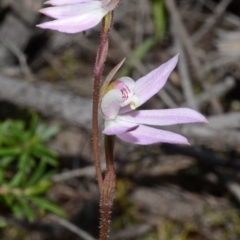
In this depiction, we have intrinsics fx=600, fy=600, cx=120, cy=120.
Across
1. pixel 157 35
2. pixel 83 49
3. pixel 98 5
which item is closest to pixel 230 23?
pixel 157 35

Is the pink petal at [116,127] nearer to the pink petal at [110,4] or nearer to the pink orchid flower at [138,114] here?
the pink orchid flower at [138,114]

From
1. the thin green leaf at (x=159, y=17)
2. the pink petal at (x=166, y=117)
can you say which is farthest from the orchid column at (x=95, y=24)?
the thin green leaf at (x=159, y=17)

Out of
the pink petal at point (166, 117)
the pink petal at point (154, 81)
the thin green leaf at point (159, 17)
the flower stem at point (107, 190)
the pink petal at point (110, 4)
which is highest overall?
the thin green leaf at point (159, 17)

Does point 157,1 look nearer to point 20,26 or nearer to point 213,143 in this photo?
point 20,26

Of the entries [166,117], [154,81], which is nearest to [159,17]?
[154,81]

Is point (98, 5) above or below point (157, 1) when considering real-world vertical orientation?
below

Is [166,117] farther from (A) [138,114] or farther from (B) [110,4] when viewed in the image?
(B) [110,4]
